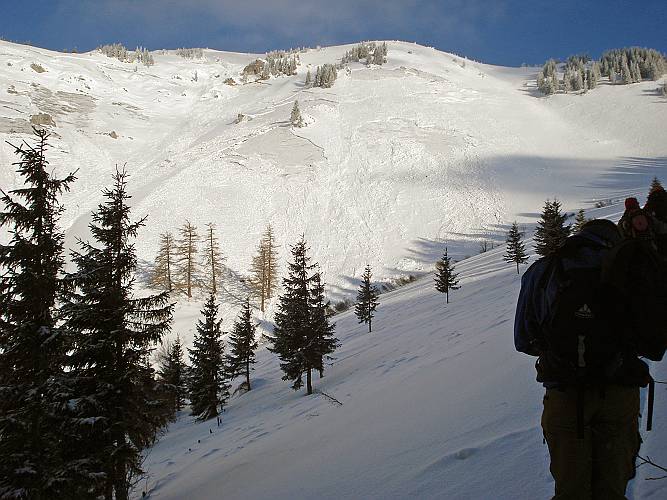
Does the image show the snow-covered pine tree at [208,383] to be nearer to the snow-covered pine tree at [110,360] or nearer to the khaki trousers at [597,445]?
the snow-covered pine tree at [110,360]

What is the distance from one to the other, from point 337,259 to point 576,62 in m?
135

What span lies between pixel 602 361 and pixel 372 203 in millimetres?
49205

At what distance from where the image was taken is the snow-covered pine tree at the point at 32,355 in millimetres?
7422

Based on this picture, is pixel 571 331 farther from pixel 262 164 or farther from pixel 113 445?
pixel 262 164

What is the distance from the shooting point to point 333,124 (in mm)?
73125

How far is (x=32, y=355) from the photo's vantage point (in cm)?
810

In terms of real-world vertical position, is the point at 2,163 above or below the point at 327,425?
above

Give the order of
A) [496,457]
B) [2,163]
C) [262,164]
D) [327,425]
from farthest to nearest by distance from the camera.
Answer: [262,164] → [2,163] → [327,425] → [496,457]

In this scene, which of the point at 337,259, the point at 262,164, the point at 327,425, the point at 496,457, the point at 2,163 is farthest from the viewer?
the point at 262,164

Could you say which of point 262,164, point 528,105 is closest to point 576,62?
point 528,105

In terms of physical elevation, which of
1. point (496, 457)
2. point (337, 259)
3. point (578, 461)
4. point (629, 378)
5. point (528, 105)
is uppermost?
point (528, 105)

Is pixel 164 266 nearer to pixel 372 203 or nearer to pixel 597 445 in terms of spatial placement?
pixel 372 203

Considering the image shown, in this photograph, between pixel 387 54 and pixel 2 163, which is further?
pixel 387 54

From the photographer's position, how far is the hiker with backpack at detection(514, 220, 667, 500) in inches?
88.0
